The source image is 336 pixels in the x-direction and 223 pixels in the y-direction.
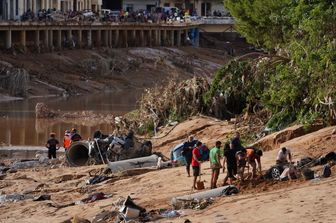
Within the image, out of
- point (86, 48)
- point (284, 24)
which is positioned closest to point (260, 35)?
point (284, 24)

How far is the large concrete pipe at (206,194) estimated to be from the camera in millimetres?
21422

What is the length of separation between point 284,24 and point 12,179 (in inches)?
449

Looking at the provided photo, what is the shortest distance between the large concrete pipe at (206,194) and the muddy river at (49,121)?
59.6 ft

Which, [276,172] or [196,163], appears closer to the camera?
[276,172]

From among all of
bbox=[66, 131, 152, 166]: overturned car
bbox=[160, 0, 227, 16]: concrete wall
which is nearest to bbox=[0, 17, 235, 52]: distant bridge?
bbox=[160, 0, 227, 16]: concrete wall

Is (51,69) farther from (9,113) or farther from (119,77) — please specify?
(9,113)

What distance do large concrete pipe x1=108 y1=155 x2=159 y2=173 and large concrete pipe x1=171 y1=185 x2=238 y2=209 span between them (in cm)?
642

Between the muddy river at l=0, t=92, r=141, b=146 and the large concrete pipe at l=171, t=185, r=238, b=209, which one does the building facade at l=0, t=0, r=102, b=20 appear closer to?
the muddy river at l=0, t=92, r=141, b=146

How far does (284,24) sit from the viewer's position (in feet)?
117

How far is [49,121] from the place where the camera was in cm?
4697

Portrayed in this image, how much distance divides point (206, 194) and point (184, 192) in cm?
132

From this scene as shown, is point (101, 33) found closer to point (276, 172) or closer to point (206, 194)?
point (276, 172)

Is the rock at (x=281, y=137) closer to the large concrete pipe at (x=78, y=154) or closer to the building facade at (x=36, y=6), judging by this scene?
the large concrete pipe at (x=78, y=154)

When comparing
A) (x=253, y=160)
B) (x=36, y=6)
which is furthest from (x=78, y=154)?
(x=36, y=6)
